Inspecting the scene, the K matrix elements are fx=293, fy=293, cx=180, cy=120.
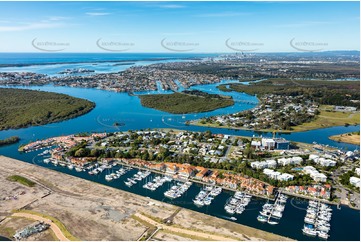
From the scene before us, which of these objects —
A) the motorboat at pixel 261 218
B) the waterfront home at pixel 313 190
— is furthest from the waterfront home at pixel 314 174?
the motorboat at pixel 261 218

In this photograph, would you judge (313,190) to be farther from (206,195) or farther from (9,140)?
(9,140)

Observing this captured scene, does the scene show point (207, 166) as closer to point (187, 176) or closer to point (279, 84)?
point (187, 176)

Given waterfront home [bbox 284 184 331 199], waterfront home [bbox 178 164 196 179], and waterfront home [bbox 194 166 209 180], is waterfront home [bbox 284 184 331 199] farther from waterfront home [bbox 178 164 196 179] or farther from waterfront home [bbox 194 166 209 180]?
waterfront home [bbox 178 164 196 179]

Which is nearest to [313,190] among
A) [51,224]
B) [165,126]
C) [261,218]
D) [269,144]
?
[261,218]

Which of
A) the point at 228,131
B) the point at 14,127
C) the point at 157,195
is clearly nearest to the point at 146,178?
the point at 157,195

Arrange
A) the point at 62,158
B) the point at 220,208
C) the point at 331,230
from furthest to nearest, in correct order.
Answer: the point at 62,158 < the point at 220,208 < the point at 331,230
